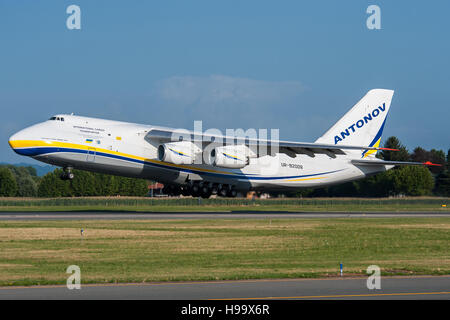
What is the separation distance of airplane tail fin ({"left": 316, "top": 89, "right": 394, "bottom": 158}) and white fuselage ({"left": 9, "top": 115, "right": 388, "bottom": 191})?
4.64 ft

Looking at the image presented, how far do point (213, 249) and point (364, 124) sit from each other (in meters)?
27.0

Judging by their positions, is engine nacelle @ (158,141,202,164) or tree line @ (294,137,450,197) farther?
tree line @ (294,137,450,197)

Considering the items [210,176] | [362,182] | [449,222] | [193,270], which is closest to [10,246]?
[193,270]

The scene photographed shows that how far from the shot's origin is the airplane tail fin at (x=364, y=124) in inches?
1944

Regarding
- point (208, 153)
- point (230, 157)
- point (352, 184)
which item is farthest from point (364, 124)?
point (352, 184)

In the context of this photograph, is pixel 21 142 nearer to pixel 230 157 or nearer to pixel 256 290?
pixel 230 157

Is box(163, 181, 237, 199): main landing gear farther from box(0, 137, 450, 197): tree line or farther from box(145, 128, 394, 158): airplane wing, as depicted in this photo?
box(0, 137, 450, 197): tree line

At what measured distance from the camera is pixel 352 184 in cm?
7188

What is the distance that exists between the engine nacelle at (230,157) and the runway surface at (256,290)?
2566 cm

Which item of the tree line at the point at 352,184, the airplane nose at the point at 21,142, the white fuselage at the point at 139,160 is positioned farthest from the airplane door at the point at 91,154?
the tree line at the point at 352,184

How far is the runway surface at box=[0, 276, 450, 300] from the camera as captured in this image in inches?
563

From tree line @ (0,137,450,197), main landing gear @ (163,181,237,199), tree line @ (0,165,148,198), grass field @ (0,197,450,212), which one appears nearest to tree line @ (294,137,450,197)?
tree line @ (0,137,450,197)

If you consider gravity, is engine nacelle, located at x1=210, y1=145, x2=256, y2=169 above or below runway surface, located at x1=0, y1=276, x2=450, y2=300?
above

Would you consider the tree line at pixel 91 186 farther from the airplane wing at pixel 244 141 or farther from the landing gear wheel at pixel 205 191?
the airplane wing at pixel 244 141
